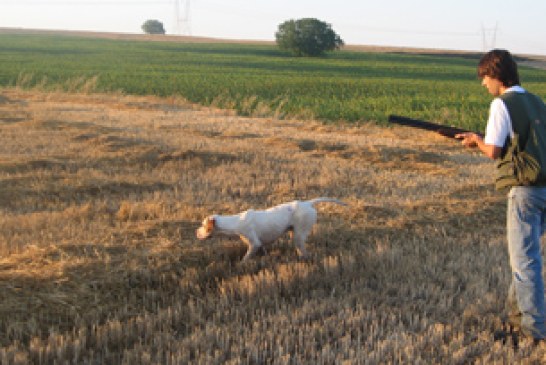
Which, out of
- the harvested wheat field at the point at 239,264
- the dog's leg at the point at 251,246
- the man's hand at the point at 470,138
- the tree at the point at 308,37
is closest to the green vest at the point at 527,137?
the man's hand at the point at 470,138

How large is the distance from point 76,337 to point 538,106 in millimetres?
3888

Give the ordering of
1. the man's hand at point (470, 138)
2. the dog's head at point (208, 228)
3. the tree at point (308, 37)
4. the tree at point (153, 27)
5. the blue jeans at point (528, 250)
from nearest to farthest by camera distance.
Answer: the blue jeans at point (528, 250) < the man's hand at point (470, 138) < the dog's head at point (208, 228) < the tree at point (308, 37) < the tree at point (153, 27)

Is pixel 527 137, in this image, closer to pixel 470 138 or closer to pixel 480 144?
pixel 480 144

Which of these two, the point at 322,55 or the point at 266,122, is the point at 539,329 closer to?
the point at 266,122

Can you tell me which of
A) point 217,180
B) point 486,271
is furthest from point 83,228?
point 486,271

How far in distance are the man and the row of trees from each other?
224 ft

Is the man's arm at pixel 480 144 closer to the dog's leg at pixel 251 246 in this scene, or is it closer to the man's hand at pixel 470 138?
the man's hand at pixel 470 138

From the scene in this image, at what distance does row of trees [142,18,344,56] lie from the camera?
70.4 metres

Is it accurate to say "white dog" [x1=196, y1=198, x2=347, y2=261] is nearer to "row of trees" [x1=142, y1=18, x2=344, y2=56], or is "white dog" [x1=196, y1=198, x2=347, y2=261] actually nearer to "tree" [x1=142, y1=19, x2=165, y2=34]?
"row of trees" [x1=142, y1=18, x2=344, y2=56]

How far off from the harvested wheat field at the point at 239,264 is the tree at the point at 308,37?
202 feet

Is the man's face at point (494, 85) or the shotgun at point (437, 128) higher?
the man's face at point (494, 85)

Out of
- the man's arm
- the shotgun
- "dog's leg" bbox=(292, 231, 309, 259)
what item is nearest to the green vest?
the man's arm

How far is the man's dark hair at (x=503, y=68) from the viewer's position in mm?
4184

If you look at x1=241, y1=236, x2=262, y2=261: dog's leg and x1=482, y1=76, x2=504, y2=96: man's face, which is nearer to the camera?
x1=482, y1=76, x2=504, y2=96: man's face
